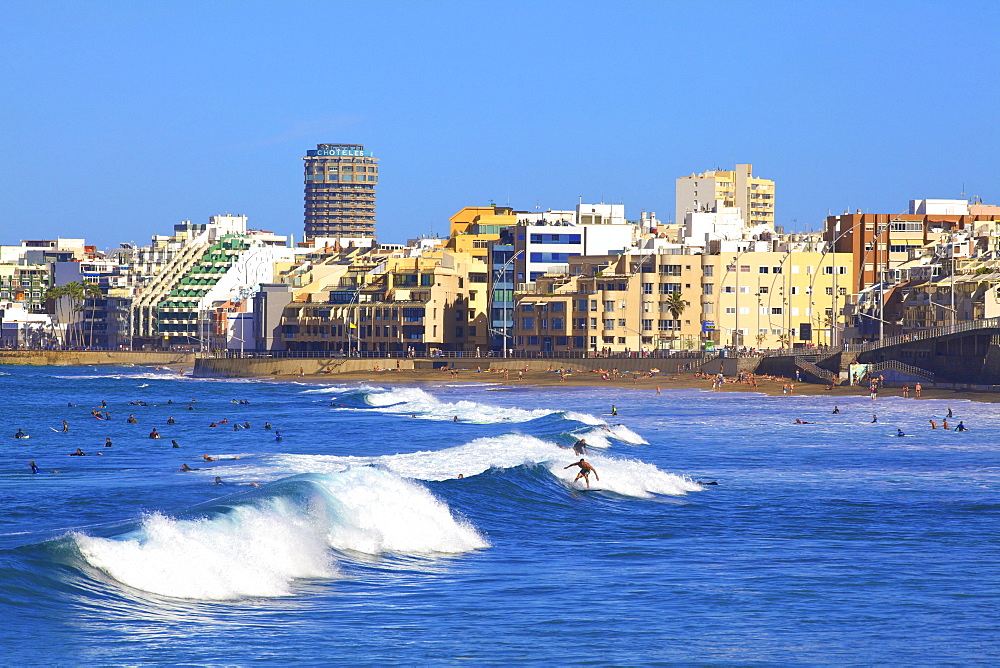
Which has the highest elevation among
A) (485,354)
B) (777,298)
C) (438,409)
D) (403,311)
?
(777,298)

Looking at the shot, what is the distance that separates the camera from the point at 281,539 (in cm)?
2684

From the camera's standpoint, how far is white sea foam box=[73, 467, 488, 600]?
23.9m

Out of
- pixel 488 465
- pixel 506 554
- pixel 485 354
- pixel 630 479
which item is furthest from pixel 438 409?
pixel 485 354

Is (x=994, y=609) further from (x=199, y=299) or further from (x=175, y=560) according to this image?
(x=199, y=299)

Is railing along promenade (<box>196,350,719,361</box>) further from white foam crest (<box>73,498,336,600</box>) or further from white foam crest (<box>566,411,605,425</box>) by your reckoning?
white foam crest (<box>73,498,336,600</box>)

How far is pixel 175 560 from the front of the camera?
24.3 m

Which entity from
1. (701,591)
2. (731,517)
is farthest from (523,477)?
(701,591)

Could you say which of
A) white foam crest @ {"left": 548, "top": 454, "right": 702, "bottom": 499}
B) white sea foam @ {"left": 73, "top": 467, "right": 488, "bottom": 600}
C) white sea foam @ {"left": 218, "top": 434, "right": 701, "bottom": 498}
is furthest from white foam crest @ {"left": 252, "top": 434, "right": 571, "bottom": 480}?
white sea foam @ {"left": 73, "top": 467, "right": 488, "bottom": 600}

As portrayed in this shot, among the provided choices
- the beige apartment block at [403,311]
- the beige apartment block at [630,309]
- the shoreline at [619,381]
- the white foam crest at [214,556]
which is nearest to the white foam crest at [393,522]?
the white foam crest at [214,556]

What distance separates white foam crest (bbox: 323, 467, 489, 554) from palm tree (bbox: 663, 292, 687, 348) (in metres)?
96.7

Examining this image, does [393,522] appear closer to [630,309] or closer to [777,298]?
[630,309]

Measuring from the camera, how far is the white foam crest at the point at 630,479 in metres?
39.2

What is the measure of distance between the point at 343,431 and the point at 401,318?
77.3 m

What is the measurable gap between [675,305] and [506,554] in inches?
4014
